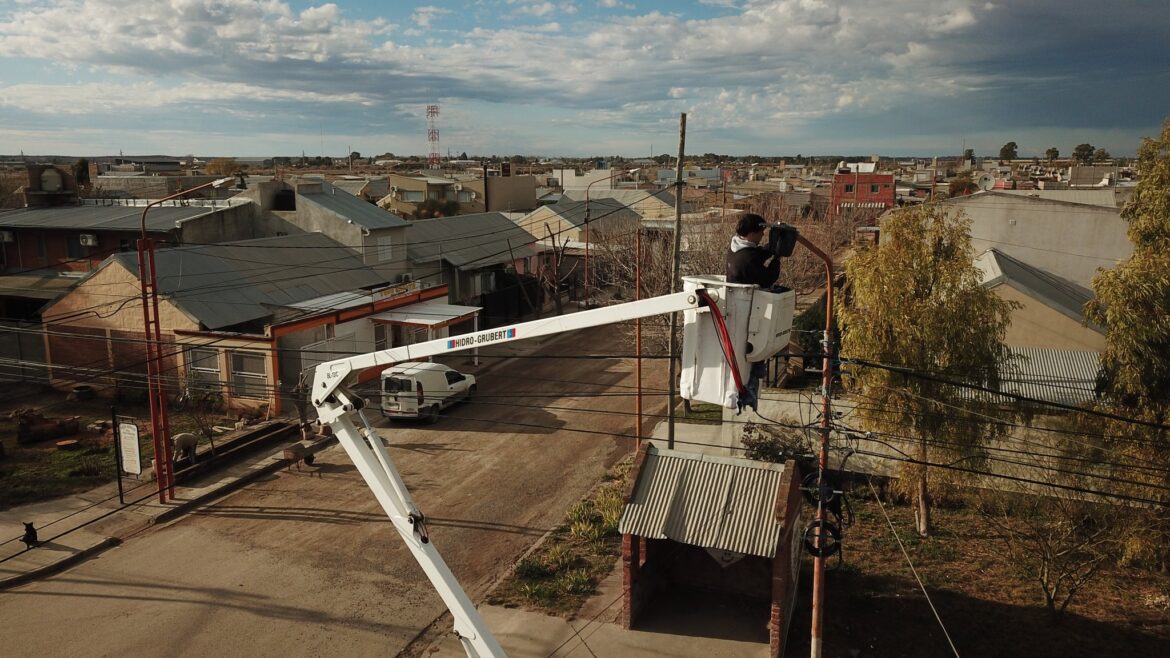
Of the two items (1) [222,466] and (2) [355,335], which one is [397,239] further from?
(1) [222,466]

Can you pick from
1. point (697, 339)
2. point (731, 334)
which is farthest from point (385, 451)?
point (731, 334)

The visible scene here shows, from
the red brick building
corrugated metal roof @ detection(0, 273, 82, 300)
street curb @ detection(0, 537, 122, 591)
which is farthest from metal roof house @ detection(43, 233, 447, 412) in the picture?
the red brick building

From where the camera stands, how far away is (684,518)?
12.5 m

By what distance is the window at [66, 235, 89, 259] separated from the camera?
34156 millimetres

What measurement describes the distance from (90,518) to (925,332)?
55.8 ft

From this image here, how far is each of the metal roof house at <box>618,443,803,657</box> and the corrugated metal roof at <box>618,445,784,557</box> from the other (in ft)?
0.05

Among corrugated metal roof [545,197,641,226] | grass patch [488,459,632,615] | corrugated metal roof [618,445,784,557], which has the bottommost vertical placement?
grass patch [488,459,632,615]

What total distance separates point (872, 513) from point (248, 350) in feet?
56.9

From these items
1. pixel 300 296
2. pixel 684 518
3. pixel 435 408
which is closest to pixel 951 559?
pixel 684 518

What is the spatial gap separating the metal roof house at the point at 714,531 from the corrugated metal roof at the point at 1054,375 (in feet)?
21.5

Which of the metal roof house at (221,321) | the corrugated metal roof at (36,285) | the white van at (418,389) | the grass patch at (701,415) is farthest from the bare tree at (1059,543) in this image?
the corrugated metal roof at (36,285)

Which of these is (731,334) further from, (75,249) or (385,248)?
(75,249)

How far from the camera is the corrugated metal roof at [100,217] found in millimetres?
33250

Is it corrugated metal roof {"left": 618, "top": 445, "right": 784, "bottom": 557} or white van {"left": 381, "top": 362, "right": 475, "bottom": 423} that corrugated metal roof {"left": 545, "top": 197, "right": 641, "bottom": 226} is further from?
corrugated metal roof {"left": 618, "top": 445, "right": 784, "bottom": 557}
